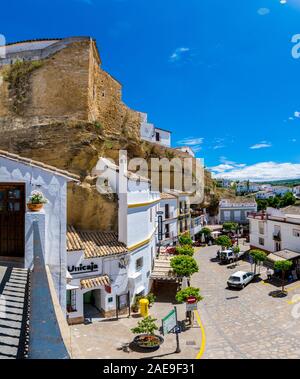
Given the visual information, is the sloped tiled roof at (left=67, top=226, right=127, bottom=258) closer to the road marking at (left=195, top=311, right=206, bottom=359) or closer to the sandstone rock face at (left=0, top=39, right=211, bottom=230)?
the sandstone rock face at (left=0, top=39, right=211, bottom=230)

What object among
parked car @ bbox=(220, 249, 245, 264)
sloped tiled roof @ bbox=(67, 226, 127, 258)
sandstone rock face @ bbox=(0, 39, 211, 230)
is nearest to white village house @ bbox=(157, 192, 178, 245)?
parked car @ bbox=(220, 249, 245, 264)

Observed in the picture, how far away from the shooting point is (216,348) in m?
14.0

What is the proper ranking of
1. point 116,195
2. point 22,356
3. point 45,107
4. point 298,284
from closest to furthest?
point 22,356 → point 116,195 → point 298,284 → point 45,107

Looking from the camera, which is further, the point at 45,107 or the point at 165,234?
the point at 165,234

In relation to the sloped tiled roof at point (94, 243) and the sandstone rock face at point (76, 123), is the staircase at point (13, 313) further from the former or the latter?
the sandstone rock face at point (76, 123)

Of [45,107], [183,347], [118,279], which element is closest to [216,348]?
[183,347]

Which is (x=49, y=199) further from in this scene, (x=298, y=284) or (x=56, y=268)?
(x=298, y=284)

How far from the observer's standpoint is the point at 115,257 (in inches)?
688

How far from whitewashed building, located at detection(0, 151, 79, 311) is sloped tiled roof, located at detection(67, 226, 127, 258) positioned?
6.80m

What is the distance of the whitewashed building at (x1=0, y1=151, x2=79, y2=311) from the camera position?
27.8 ft

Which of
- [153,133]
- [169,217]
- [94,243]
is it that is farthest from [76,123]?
[153,133]

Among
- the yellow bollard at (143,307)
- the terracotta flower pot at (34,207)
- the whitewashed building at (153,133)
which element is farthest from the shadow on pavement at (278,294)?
the whitewashed building at (153,133)

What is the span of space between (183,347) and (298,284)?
45.4 ft

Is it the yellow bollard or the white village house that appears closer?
the yellow bollard
